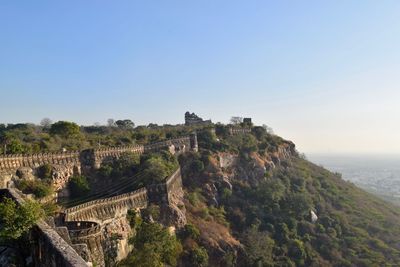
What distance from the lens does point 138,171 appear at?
180 feet

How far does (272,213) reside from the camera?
6662 centimetres

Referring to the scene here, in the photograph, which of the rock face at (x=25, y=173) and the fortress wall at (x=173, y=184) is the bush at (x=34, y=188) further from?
the fortress wall at (x=173, y=184)

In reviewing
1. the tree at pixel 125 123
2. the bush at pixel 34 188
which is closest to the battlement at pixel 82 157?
the bush at pixel 34 188

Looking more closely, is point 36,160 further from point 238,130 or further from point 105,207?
point 238,130

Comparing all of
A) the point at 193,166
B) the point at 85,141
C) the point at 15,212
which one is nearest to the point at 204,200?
the point at 193,166

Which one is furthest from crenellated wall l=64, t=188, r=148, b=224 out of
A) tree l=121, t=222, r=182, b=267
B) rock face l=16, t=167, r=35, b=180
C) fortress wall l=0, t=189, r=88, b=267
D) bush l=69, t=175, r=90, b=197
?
fortress wall l=0, t=189, r=88, b=267

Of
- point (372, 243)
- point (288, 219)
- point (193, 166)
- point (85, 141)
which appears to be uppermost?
point (85, 141)

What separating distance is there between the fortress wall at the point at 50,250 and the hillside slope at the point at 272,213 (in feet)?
107

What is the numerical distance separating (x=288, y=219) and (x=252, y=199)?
580 cm

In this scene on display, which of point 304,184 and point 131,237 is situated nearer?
point 131,237

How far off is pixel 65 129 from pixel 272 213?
32.1m

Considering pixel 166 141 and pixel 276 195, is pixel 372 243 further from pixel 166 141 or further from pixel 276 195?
pixel 166 141

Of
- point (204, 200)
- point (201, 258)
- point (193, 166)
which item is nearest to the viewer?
point (201, 258)

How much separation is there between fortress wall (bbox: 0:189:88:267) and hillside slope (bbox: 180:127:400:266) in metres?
32.7
